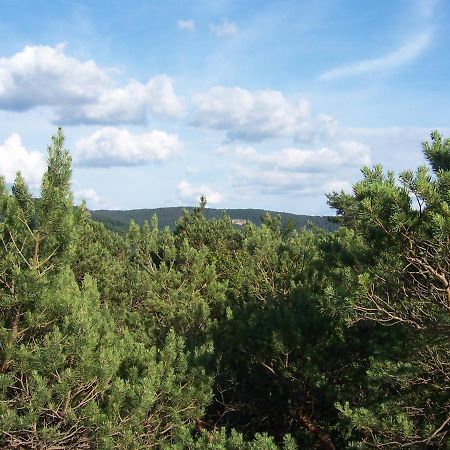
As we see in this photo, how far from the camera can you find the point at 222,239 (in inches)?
991

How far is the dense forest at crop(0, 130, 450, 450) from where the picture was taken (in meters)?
7.18

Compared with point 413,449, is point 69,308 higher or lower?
higher

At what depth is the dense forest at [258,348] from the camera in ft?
23.6

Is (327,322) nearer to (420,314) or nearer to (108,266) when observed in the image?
(420,314)

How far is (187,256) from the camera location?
1769cm

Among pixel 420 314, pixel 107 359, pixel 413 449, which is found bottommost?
pixel 413 449

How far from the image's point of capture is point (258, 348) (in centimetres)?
1185

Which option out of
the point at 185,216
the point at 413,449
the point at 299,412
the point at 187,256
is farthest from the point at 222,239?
the point at 413,449

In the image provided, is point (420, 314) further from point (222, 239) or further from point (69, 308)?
point (222, 239)

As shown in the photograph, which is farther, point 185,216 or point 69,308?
point 185,216

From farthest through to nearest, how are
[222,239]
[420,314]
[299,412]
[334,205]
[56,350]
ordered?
[334,205] < [222,239] < [299,412] < [56,350] < [420,314]

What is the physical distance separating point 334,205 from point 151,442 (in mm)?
32817

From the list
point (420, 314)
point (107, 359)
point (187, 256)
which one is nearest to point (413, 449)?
point (420, 314)

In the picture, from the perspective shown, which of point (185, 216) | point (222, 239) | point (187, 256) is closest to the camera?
point (187, 256)
